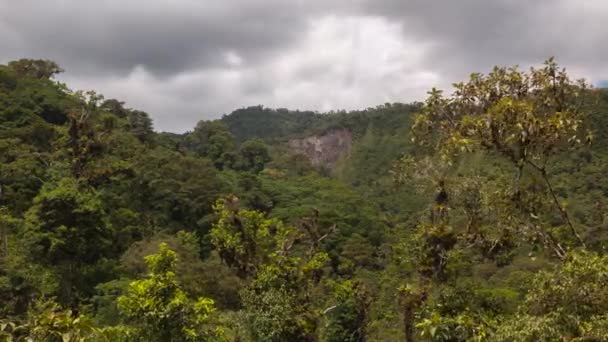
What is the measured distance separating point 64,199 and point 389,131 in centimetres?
7493

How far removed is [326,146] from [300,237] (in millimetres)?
80547

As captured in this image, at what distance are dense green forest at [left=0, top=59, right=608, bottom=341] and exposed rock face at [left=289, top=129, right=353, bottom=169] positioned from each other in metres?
43.4

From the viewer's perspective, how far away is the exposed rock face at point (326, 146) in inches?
3698

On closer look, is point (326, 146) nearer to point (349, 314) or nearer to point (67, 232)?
point (67, 232)

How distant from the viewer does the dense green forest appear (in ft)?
25.0

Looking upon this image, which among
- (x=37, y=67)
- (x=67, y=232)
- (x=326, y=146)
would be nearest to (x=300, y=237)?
(x=67, y=232)

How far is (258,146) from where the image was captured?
62.8 meters

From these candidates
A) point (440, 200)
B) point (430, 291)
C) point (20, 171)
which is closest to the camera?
point (440, 200)

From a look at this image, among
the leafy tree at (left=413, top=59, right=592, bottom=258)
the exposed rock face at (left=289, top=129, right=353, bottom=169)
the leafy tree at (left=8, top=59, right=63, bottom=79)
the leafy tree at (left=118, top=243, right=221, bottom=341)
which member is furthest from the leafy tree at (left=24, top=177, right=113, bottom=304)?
the exposed rock face at (left=289, top=129, right=353, bottom=169)

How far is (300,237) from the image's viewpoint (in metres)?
15.9

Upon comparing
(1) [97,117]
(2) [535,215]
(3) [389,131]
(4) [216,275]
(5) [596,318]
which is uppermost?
(3) [389,131]

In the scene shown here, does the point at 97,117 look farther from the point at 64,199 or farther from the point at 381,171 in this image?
the point at 381,171

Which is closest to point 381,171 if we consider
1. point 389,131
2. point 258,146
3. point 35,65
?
point 389,131

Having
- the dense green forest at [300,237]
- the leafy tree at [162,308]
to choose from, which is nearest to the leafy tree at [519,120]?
the dense green forest at [300,237]
